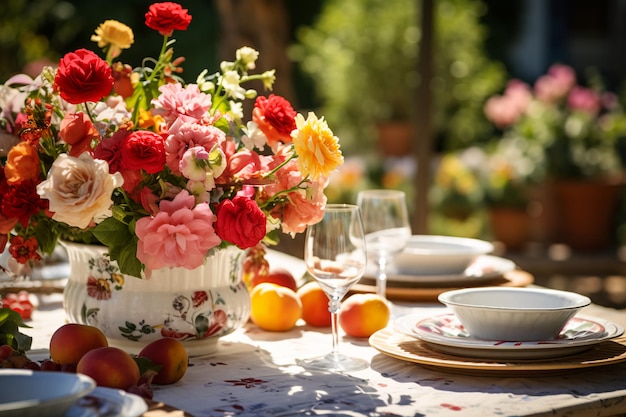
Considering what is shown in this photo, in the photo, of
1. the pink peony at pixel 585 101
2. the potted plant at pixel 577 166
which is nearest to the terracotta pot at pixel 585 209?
→ the potted plant at pixel 577 166

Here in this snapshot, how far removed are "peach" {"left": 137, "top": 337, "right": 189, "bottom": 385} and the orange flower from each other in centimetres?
29

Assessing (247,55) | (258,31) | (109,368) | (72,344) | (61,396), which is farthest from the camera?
(258,31)

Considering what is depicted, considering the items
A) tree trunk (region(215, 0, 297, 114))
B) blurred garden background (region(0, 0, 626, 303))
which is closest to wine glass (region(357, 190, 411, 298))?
blurred garden background (region(0, 0, 626, 303))

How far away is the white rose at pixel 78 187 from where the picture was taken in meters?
1.11

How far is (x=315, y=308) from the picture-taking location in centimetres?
150

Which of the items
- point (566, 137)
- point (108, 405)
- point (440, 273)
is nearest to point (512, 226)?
point (566, 137)

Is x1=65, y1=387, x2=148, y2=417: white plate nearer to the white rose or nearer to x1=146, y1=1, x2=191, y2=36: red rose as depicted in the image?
the white rose

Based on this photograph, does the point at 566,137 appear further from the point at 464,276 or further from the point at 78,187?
the point at 78,187

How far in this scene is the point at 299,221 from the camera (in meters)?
1.28

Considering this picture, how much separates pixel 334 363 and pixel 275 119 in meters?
0.36

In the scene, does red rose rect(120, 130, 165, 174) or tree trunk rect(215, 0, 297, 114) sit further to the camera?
tree trunk rect(215, 0, 297, 114)

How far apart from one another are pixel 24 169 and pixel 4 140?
18 centimetres

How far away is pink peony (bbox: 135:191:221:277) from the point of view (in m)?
1.13

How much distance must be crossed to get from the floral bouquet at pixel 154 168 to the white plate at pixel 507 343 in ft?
0.75
